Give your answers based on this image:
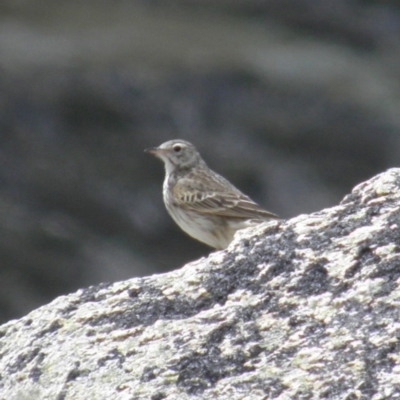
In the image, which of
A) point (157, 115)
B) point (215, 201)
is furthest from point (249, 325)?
point (157, 115)

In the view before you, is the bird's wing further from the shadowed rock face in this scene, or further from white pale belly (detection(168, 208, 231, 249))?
the shadowed rock face

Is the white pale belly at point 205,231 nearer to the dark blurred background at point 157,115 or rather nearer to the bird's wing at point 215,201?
the bird's wing at point 215,201

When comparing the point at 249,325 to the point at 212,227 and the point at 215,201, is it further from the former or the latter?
the point at 215,201

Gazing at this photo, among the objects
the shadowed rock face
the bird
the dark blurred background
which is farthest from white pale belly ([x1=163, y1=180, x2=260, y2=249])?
the shadowed rock face

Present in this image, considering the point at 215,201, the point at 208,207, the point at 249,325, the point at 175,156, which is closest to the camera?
the point at 249,325

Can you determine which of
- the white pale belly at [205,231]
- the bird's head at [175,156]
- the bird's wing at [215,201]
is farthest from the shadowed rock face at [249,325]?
the bird's head at [175,156]

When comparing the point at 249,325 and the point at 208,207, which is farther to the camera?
the point at 208,207

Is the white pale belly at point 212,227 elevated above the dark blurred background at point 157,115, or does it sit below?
below
